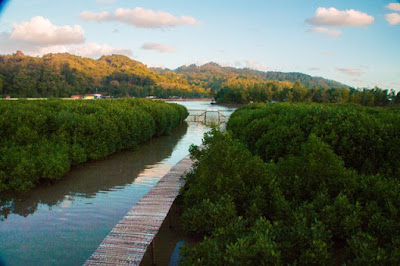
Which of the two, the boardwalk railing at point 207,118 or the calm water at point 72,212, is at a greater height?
the boardwalk railing at point 207,118

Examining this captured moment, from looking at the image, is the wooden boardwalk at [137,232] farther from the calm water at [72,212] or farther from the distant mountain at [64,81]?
the distant mountain at [64,81]

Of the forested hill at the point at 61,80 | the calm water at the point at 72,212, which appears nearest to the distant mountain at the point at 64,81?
the forested hill at the point at 61,80

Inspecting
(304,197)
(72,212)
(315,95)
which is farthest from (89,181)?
(315,95)

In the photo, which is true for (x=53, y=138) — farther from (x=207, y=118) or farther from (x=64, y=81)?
(x=64, y=81)

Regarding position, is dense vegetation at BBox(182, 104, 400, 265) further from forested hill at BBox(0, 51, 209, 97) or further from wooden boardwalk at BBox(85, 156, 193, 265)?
forested hill at BBox(0, 51, 209, 97)

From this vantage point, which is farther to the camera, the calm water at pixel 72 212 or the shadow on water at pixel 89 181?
the shadow on water at pixel 89 181
